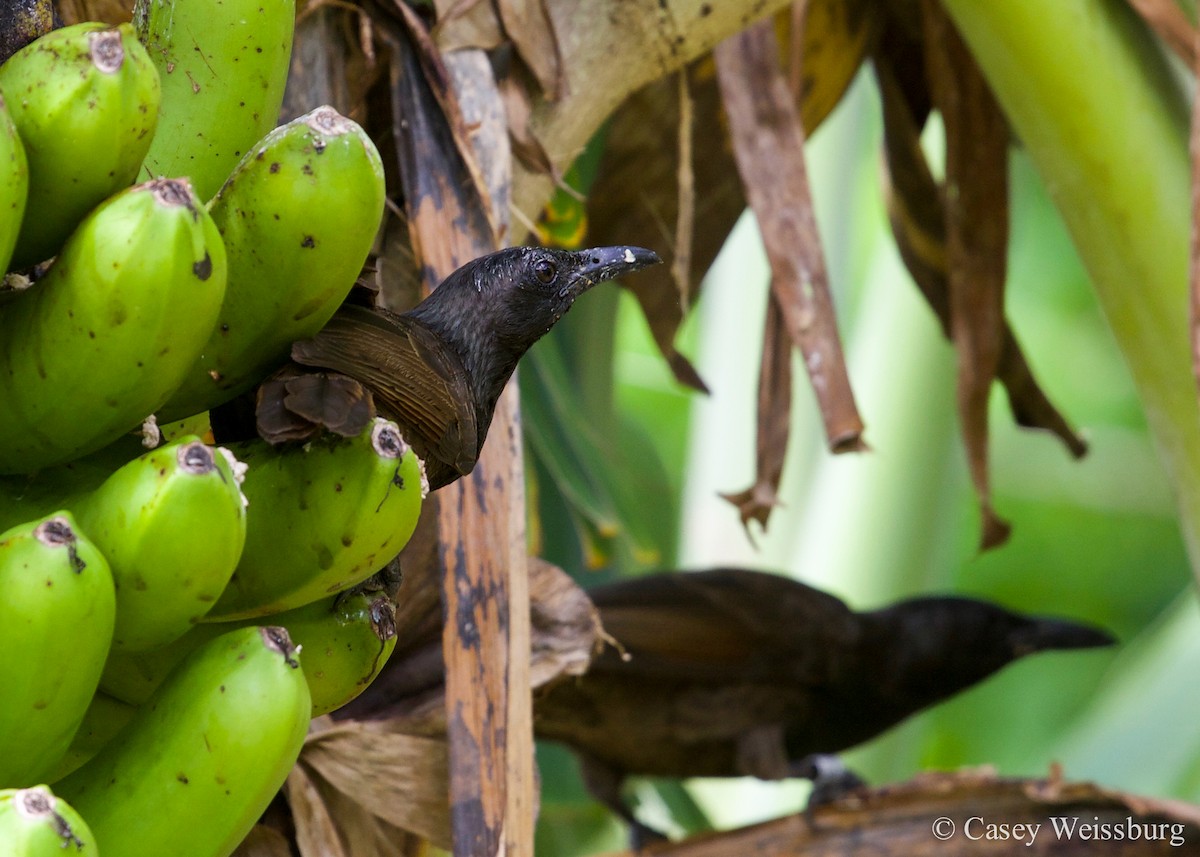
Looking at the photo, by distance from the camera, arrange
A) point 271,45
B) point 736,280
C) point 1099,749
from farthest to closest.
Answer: point 736,280, point 1099,749, point 271,45

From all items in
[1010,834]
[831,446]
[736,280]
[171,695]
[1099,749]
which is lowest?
[1099,749]

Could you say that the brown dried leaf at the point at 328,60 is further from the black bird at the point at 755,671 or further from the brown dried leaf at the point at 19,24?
the black bird at the point at 755,671

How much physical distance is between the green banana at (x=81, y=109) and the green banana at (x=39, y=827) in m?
0.26

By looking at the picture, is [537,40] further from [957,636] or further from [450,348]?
[957,636]

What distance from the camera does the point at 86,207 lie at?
1.89 feet

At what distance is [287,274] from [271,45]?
0.47 feet

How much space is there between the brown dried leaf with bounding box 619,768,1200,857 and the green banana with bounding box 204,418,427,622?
1.18 metres

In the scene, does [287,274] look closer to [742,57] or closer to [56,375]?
[56,375]

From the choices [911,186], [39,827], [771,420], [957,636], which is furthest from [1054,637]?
[39,827]

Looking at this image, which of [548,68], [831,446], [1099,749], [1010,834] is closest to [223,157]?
[548,68]

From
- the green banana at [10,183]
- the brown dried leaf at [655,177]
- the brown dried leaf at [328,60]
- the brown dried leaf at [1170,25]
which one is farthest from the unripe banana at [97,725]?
the brown dried leaf at [1170,25]

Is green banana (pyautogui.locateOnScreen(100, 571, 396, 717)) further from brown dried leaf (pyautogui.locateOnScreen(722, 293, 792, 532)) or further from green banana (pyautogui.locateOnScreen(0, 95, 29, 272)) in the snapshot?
brown dried leaf (pyautogui.locateOnScreen(722, 293, 792, 532))

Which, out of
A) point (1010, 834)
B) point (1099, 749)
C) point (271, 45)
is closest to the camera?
point (271, 45)

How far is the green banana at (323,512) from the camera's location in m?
0.60
